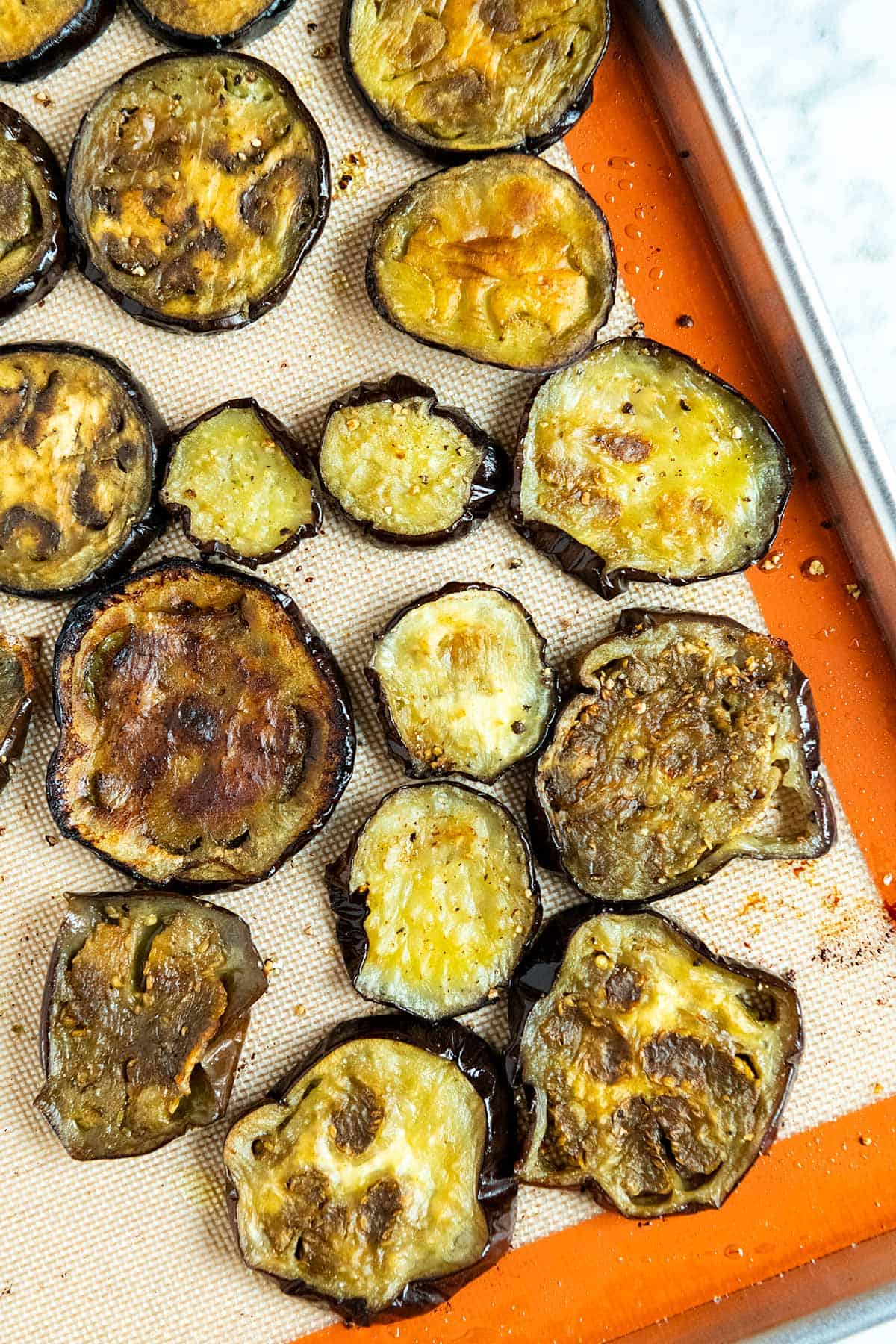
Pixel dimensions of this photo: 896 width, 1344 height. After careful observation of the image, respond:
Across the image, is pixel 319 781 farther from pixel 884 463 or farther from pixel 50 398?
pixel 884 463

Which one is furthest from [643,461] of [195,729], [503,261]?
[195,729]

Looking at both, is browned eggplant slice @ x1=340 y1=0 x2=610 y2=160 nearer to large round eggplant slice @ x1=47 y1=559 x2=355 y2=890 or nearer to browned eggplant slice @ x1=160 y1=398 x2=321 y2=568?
browned eggplant slice @ x1=160 y1=398 x2=321 y2=568

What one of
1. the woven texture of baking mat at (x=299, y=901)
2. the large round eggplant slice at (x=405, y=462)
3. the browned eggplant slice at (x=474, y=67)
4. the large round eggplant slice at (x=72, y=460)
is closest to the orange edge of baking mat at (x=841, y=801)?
the woven texture of baking mat at (x=299, y=901)

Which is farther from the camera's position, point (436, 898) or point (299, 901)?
point (299, 901)

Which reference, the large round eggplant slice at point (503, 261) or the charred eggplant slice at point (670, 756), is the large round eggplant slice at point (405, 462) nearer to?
the large round eggplant slice at point (503, 261)

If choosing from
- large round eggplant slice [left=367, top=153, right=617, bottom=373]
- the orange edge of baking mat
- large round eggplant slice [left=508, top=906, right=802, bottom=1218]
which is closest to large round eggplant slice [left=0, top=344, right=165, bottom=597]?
large round eggplant slice [left=367, top=153, right=617, bottom=373]

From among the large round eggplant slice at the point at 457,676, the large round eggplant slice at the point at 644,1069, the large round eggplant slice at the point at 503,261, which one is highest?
the large round eggplant slice at the point at 503,261

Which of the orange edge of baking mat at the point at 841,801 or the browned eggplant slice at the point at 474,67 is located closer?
the browned eggplant slice at the point at 474,67

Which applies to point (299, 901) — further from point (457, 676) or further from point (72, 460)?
point (72, 460)

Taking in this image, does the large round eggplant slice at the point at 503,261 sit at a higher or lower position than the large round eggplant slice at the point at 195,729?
higher
